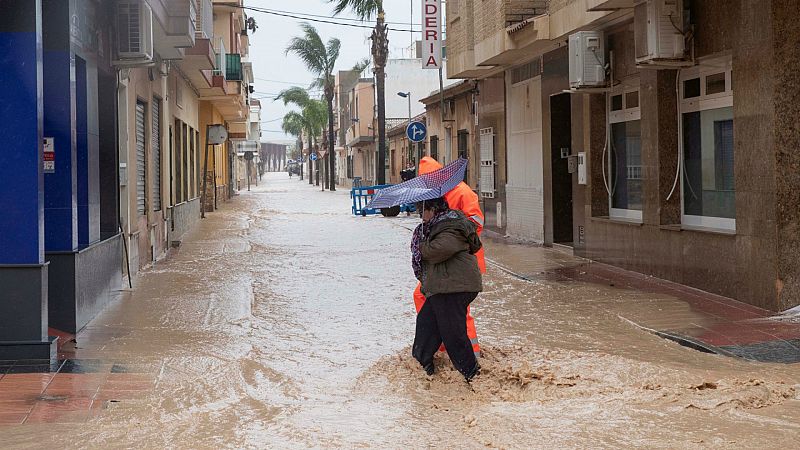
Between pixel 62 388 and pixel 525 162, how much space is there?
13448mm

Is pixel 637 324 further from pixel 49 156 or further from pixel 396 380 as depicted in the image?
pixel 49 156

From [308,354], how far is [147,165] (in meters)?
7.66

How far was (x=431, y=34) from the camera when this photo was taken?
2319cm

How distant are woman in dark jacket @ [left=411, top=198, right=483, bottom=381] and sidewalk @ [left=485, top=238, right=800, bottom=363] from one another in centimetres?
236

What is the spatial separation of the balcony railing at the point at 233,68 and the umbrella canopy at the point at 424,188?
24.8m

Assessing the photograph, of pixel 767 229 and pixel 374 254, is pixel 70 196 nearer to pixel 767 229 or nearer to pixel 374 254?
pixel 767 229

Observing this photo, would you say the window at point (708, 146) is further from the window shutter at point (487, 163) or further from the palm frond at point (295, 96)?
the palm frond at point (295, 96)

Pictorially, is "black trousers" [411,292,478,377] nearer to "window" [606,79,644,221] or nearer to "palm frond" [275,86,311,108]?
"window" [606,79,644,221]

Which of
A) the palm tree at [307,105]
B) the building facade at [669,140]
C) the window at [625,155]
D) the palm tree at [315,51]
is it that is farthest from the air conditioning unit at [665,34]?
the palm tree at [307,105]

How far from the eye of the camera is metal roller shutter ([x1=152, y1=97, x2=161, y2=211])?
52.8 feet

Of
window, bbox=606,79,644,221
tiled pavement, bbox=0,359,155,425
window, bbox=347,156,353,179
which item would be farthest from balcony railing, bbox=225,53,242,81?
window, bbox=347,156,353,179

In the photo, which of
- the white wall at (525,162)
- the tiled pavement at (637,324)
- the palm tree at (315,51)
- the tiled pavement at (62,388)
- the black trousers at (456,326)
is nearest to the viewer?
the tiled pavement at (62,388)

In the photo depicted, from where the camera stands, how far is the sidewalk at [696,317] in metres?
7.75

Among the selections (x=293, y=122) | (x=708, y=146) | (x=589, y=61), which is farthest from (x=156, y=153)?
(x=293, y=122)
